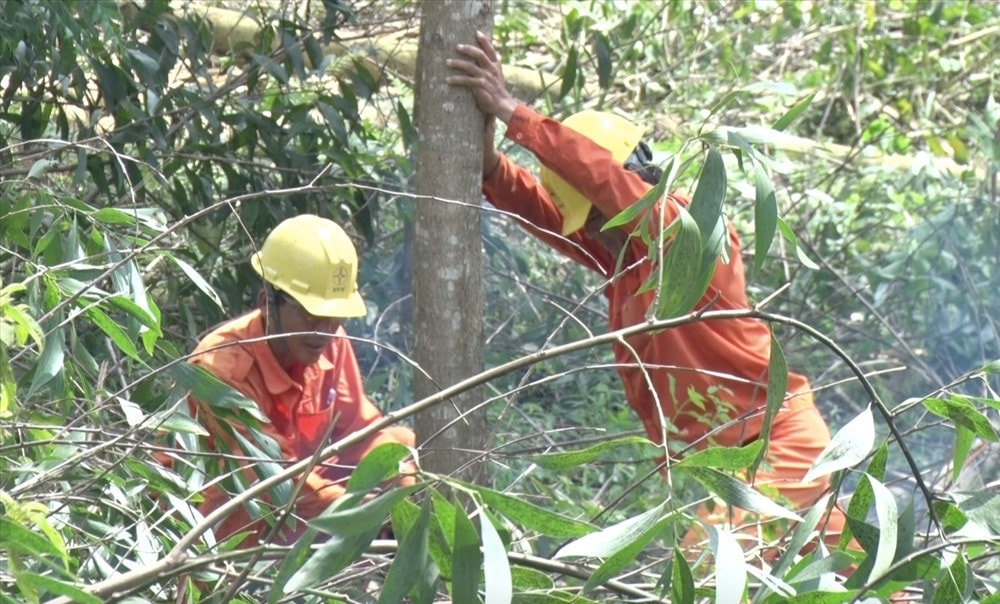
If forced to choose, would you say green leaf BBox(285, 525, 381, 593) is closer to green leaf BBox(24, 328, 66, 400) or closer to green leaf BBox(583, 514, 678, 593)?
green leaf BBox(583, 514, 678, 593)

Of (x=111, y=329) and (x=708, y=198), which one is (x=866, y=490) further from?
(x=111, y=329)

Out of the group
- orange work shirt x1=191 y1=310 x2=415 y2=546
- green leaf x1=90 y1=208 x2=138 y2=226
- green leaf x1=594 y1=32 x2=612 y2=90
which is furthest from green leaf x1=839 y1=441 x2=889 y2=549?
green leaf x1=594 y1=32 x2=612 y2=90

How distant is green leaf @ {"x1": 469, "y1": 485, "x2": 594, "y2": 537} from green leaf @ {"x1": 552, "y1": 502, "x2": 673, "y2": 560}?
0.02 meters

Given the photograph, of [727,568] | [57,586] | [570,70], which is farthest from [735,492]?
[570,70]

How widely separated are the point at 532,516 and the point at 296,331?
264 centimetres

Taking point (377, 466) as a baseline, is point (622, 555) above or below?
below

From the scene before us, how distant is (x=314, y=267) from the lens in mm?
4262

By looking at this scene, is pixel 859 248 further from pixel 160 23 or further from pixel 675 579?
pixel 675 579

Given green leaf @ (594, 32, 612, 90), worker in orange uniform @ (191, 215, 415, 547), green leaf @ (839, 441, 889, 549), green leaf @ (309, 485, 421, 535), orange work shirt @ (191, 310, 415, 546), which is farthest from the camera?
green leaf @ (594, 32, 612, 90)

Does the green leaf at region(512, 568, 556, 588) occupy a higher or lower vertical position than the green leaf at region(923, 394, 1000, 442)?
lower

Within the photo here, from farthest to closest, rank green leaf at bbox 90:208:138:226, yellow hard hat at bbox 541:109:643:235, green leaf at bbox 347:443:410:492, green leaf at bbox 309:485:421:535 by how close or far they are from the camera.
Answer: yellow hard hat at bbox 541:109:643:235 → green leaf at bbox 90:208:138:226 → green leaf at bbox 347:443:410:492 → green leaf at bbox 309:485:421:535

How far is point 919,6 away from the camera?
8289 mm

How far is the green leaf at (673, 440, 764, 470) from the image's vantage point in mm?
1908

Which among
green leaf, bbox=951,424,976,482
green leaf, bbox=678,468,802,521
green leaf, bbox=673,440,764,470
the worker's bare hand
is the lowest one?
green leaf, bbox=951,424,976,482
